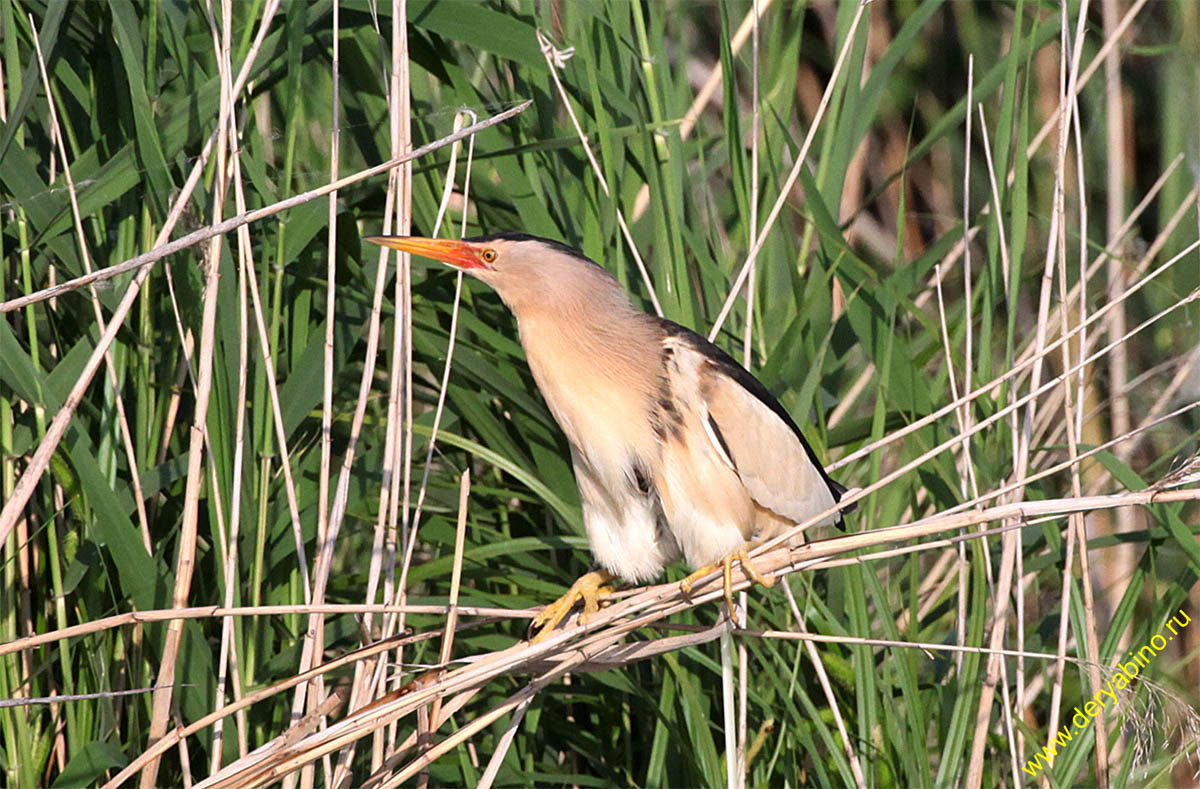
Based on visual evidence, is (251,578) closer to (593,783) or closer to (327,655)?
(327,655)

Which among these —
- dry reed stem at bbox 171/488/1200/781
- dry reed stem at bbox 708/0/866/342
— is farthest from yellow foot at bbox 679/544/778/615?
dry reed stem at bbox 708/0/866/342

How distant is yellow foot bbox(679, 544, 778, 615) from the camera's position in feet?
4.93

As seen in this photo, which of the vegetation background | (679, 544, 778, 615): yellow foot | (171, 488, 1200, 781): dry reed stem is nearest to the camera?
(171, 488, 1200, 781): dry reed stem

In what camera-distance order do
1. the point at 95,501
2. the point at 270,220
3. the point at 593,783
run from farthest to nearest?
the point at 593,783 < the point at 270,220 < the point at 95,501

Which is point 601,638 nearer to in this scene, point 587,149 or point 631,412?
point 631,412

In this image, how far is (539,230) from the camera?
74.5 inches

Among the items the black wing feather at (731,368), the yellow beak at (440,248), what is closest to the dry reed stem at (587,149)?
the black wing feather at (731,368)

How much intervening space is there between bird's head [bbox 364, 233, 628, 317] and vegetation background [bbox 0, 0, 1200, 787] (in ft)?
0.31

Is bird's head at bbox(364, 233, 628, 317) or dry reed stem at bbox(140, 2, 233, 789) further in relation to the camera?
bird's head at bbox(364, 233, 628, 317)

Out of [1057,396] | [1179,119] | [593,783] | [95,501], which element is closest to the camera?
[95,501]

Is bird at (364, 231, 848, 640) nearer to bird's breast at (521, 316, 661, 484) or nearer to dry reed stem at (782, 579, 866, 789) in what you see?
bird's breast at (521, 316, 661, 484)

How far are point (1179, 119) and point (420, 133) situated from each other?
149cm

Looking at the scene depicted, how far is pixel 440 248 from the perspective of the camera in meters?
1.58

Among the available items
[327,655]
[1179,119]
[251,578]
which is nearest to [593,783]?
[327,655]
